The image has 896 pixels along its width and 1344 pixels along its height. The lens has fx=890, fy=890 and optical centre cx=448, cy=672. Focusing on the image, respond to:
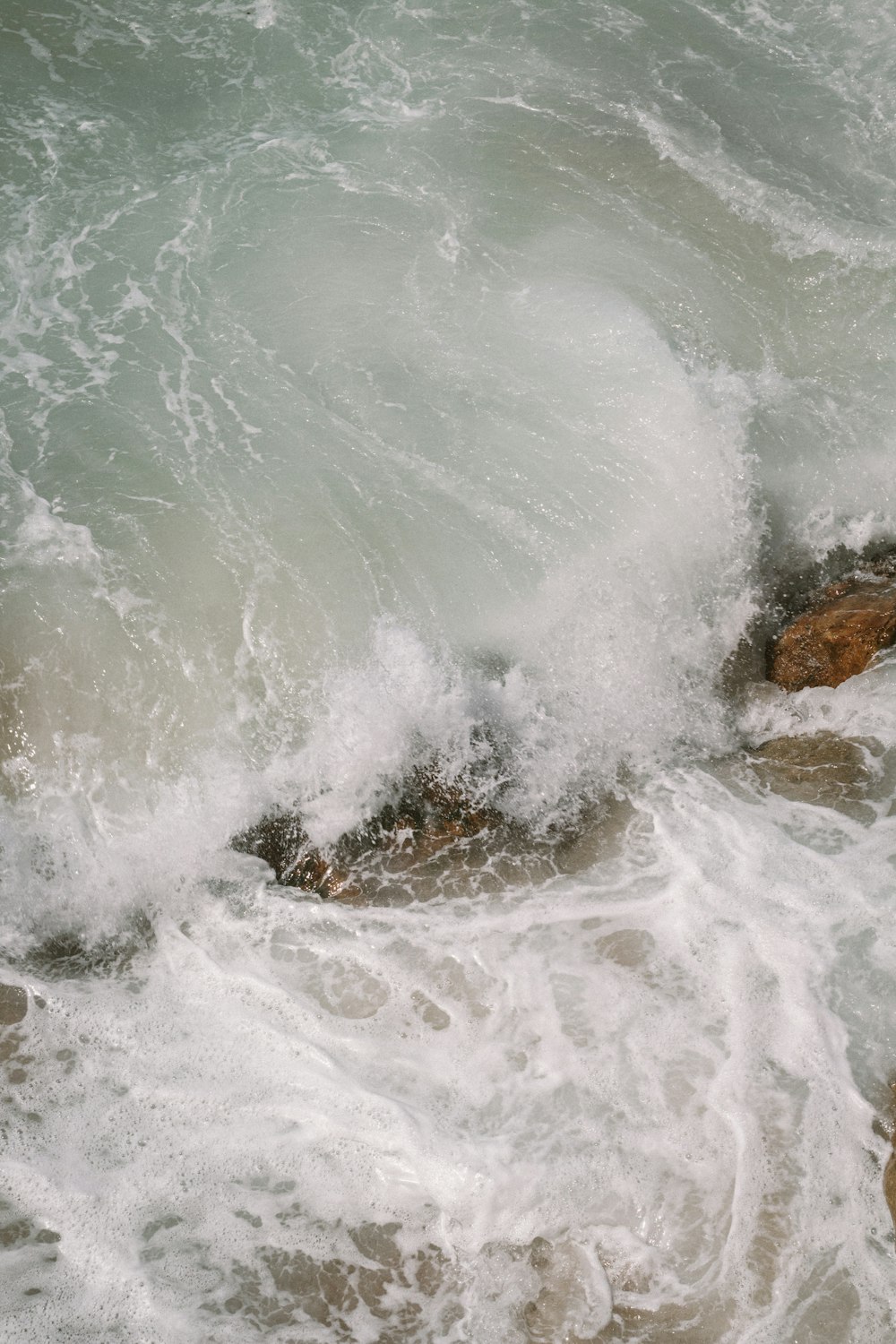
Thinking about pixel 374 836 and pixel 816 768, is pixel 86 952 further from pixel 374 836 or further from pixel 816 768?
pixel 816 768

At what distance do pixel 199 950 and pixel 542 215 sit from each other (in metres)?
8.22

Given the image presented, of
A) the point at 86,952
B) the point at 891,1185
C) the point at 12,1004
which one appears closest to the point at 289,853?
the point at 86,952

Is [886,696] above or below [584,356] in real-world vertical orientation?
below

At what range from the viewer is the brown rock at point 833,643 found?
6.75m

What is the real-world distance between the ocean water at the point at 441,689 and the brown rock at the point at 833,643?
0.14 meters

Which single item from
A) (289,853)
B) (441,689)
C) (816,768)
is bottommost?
(289,853)

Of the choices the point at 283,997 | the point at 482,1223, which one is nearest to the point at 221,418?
the point at 283,997

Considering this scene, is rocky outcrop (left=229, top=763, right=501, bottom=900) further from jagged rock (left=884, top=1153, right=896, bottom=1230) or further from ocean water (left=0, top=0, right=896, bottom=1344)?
jagged rock (left=884, top=1153, right=896, bottom=1230)

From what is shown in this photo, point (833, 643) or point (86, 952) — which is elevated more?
point (833, 643)

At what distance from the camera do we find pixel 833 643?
6738 mm

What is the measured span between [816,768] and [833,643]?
997 millimetres

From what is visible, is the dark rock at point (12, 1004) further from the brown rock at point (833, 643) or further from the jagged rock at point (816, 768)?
the brown rock at point (833, 643)

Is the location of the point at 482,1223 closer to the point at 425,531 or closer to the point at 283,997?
the point at 283,997

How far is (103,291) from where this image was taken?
8.79 metres
